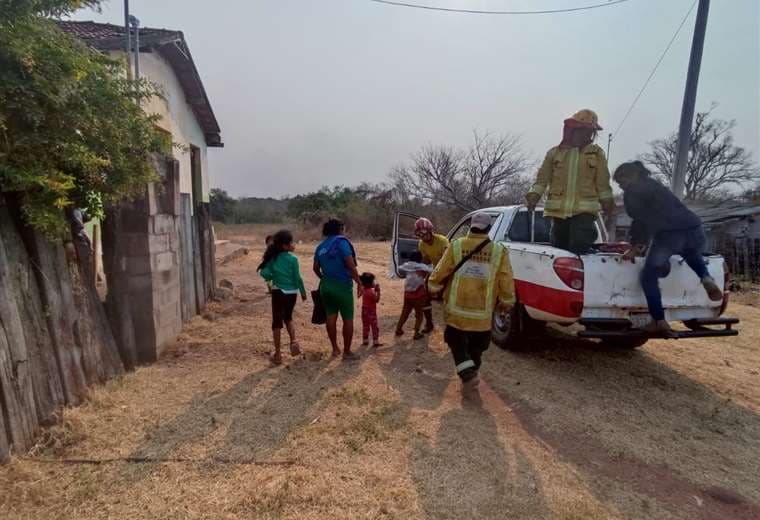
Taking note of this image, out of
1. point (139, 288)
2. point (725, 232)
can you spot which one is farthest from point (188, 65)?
point (725, 232)

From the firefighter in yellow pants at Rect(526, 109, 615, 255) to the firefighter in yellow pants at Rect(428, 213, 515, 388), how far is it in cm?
143

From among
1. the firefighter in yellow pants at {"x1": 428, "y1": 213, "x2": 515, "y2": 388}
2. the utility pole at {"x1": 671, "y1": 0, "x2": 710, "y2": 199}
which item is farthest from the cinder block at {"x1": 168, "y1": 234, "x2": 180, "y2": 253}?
the utility pole at {"x1": 671, "y1": 0, "x2": 710, "y2": 199}

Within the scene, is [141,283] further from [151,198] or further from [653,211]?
[653,211]

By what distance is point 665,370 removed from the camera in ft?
16.5

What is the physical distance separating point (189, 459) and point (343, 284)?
2.32 m

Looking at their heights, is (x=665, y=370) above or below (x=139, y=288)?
below

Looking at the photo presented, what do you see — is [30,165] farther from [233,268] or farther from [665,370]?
[233,268]

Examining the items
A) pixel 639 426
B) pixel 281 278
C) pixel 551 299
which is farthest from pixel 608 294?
pixel 281 278

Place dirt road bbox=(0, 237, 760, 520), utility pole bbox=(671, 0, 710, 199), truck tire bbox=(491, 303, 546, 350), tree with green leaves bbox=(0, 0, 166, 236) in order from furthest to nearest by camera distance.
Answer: utility pole bbox=(671, 0, 710, 199) → truck tire bbox=(491, 303, 546, 350) → tree with green leaves bbox=(0, 0, 166, 236) → dirt road bbox=(0, 237, 760, 520)

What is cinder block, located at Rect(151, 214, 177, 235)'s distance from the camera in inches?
193

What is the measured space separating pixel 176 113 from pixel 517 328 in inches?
446

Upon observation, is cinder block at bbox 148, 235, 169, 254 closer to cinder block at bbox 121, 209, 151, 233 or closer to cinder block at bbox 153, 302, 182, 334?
cinder block at bbox 121, 209, 151, 233

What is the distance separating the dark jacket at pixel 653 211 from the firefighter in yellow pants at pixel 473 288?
5.09ft

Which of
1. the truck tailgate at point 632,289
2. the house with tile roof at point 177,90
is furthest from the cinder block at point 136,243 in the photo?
the truck tailgate at point 632,289
